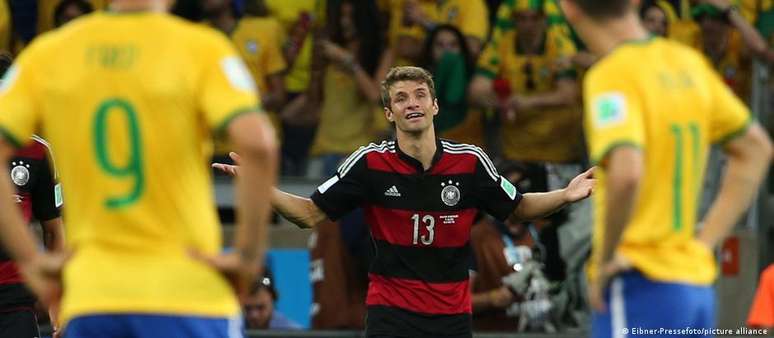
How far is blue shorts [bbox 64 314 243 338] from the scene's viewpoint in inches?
237

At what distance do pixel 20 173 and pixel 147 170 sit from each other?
Answer: 3731 millimetres

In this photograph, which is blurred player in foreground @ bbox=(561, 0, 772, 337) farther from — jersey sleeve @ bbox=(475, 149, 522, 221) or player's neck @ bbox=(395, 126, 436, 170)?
player's neck @ bbox=(395, 126, 436, 170)

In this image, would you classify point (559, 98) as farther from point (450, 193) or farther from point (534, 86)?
point (450, 193)

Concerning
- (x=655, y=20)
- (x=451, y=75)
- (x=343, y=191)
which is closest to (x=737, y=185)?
(x=343, y=191)

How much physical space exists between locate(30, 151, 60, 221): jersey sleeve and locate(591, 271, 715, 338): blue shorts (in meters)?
4.08

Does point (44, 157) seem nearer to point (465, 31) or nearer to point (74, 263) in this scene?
point (74, 263)

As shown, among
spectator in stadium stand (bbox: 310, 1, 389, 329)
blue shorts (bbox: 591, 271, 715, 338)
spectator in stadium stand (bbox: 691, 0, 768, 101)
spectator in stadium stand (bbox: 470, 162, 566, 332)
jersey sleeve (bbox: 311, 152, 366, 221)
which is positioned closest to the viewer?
blue shorts (bbox: 591, 271, 715, 338)

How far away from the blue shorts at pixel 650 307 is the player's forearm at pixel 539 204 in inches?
93.5

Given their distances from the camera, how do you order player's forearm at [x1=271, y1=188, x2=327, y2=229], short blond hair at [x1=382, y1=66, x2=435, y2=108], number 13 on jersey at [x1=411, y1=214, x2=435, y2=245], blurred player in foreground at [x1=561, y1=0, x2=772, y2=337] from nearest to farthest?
blurred player in foreground at [x1=561, y1=0, x2=772, y2=337]
player's forearm at [x1=271, y1=188, x2=327, y2=229]
number 13 on jersey at [x1=411, y1=214, x2=435, y2=245]
short blond hair at [x1=382, y1=66, x2=435, y2=108]

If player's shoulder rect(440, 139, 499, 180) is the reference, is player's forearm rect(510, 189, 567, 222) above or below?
below

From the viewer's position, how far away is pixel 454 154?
9.63m

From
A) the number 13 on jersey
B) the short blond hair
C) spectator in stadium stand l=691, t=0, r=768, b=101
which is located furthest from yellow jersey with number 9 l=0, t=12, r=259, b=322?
spectator in stadium stand l=691, t=0, r=768, b=101

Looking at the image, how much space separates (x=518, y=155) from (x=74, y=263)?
26.9 feet

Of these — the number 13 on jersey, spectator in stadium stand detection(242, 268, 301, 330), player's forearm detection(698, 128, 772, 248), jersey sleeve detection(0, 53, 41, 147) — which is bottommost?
spectator in stadium stand detection(242, 268, 301, 330)
